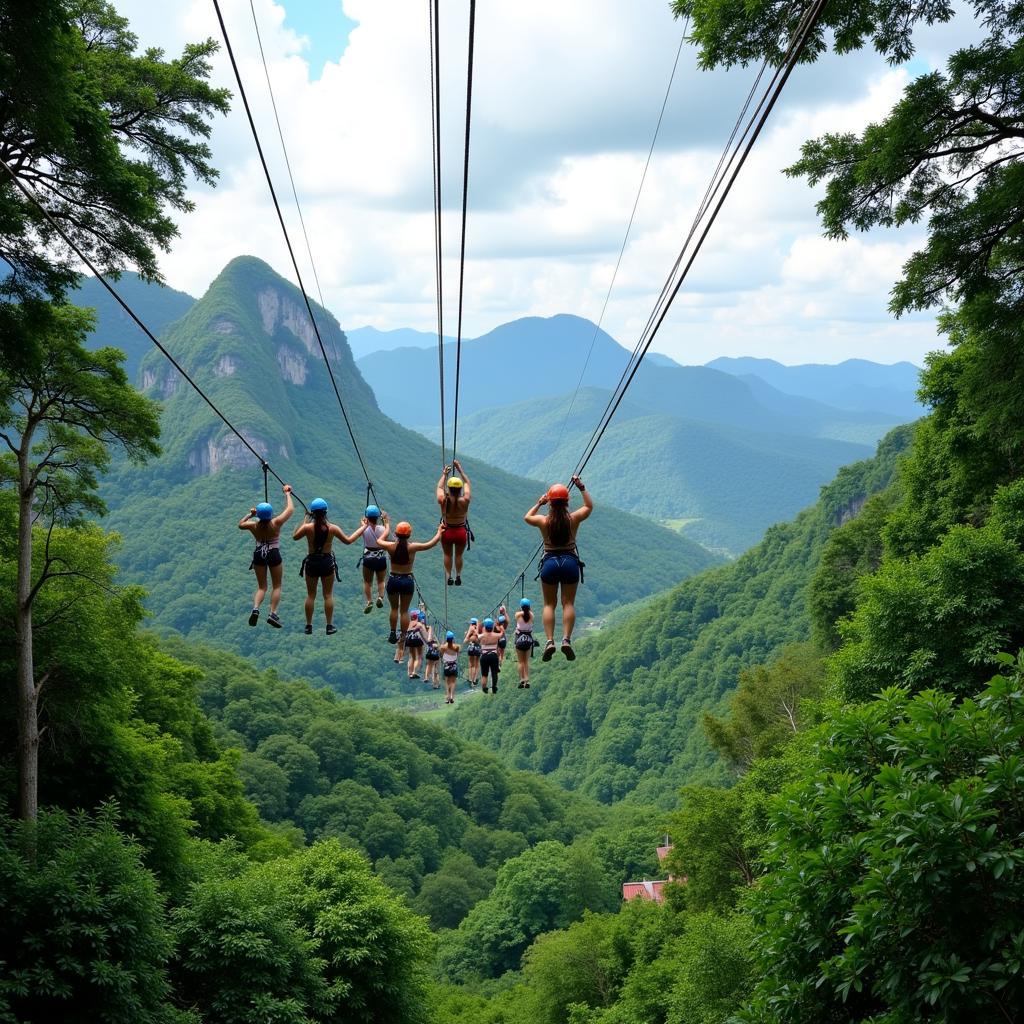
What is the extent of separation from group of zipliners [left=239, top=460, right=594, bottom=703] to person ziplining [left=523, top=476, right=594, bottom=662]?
1 cm

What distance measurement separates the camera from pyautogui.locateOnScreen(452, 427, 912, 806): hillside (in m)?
105

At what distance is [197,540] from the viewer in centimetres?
18150

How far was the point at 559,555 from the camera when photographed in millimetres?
13414

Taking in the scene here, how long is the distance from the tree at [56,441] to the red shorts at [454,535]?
720 cm

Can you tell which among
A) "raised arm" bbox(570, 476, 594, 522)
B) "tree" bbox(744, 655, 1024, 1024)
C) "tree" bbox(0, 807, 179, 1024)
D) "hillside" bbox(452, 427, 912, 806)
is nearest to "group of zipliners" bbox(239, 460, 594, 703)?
"raised arm" bbox(570, 476, 594, 522)

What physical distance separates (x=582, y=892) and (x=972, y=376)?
4752 centimetres

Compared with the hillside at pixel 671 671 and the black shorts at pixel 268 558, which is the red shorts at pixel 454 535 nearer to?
the black shorts at pixel 268 558

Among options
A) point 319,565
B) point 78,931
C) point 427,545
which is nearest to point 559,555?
point 427,545

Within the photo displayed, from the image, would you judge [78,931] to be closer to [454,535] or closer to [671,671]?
[454,535]

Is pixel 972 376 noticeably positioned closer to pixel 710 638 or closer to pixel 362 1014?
pixel 362 1014

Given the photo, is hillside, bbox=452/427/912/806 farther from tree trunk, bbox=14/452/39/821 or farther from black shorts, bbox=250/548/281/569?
black shorts, bbox=250/548/281/569

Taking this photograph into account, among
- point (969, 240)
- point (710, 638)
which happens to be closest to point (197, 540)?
point (710, 638)

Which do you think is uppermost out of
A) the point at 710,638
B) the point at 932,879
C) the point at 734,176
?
the point at 734,176

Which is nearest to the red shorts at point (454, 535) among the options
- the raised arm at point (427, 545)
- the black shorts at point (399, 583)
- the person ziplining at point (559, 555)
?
the raised arm at point (427, 545)
